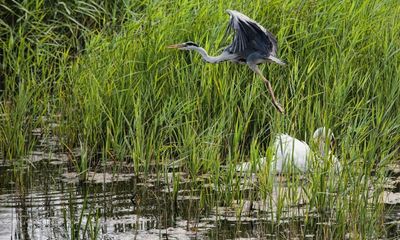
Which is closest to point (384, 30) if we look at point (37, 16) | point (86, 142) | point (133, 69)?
point (133, 69)

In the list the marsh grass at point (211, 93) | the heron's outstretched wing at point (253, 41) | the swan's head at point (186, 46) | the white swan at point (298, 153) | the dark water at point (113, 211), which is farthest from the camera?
the swan's head at point (186, 46)

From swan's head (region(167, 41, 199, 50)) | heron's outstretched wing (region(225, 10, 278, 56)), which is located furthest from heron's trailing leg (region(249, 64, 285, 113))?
swan's head (region(167, 41, 199, 50))

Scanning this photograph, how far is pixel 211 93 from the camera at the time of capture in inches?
264

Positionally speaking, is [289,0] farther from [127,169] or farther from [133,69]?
[127,169]

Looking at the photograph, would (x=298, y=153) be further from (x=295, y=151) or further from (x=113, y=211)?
(x=113, y=211)

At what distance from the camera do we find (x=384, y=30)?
712 centimetres

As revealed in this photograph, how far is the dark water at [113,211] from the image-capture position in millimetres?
4988

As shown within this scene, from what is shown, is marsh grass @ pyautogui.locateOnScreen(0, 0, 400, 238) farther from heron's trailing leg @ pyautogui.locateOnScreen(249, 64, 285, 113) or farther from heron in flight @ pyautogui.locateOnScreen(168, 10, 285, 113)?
heron in flight @ pyautogui.locateOnScreen(168, 10, 285, 113)

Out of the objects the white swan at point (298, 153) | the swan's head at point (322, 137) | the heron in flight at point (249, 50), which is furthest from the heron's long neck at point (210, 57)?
the swan's head at point (322, 137)

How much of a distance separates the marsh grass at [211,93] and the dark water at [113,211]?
128 mm

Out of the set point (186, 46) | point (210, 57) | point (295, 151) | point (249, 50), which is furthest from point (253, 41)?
point (295, 151)

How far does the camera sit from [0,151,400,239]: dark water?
16.4 ft

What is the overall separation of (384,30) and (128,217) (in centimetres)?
285

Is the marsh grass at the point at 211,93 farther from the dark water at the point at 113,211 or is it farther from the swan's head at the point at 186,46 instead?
the swan's head at the point at 186,46
